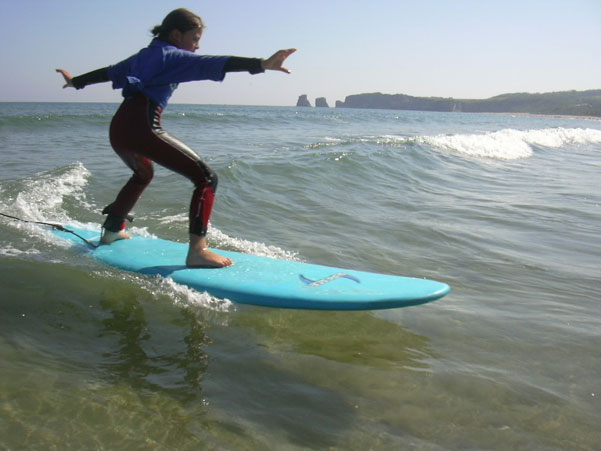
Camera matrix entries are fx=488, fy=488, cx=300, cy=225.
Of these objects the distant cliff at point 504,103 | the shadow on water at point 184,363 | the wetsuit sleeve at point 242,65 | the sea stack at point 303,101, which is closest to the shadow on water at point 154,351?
the shadow on water at point 184,363

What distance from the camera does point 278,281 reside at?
3385 mm

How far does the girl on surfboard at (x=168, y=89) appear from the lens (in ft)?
9.80

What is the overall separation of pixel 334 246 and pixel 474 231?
6.07ft

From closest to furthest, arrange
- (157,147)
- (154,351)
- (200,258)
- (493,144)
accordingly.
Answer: (154,351) < (157,147) < (200,258) < (493,144)

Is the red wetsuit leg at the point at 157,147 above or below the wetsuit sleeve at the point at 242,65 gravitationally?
below

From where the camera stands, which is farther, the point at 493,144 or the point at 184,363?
the point at 493,144

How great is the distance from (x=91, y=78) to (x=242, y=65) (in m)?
1.47

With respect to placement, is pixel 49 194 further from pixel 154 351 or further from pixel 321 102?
pixel 321 102

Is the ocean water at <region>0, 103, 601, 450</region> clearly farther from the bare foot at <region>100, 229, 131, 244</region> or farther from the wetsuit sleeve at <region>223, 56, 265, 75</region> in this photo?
the wetsuit sleeve at <region>223, 56, 265, 75</region>

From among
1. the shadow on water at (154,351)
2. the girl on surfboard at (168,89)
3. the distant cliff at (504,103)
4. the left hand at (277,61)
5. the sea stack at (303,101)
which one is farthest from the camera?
the sea stack at (303,101)

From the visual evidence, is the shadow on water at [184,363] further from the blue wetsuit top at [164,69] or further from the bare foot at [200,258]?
→ the blue wetsuit top at [164,69]

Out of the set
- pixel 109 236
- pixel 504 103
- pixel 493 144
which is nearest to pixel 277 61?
pixel 109 236

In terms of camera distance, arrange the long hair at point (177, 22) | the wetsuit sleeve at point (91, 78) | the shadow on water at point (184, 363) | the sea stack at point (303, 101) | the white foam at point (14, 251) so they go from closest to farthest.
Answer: the shadow on water at point (184, 363), the long hair at point (177, 22), the wetsuit sleeve at point (91, 78), the white foam at point (14, 251), the sea stack at point (303, 101)

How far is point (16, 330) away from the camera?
9.66 feet
